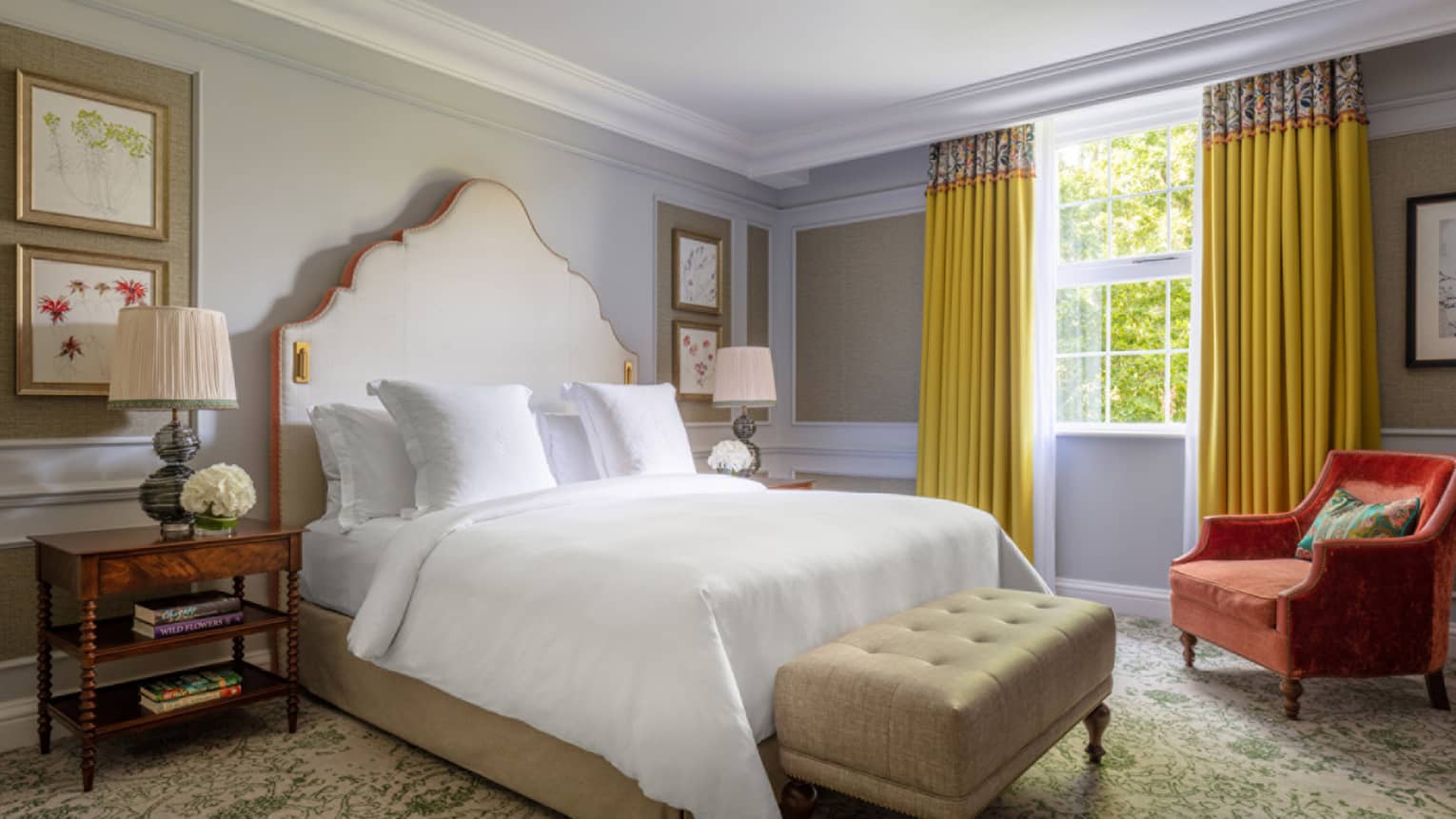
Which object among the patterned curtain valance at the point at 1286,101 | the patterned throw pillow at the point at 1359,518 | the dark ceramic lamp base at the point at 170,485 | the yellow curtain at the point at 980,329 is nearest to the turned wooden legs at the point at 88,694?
the dark ceramic lamp base at the point at 170,485

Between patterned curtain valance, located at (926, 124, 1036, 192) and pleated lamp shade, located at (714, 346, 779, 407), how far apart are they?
140cm

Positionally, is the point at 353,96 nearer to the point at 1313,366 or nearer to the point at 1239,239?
the point at 1239,239

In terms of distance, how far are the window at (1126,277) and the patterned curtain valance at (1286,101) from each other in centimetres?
23

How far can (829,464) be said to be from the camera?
557 cm

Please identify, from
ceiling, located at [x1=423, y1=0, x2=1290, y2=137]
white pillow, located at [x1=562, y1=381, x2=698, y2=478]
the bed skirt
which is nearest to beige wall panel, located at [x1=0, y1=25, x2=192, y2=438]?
the bed skirt

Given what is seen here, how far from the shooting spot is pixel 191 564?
2516mm

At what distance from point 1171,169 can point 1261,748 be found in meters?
2.89

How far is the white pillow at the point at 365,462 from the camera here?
3.03 m

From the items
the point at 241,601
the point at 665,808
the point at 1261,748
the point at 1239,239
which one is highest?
the point at 1239,239

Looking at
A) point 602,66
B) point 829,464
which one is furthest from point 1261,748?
point 602,66

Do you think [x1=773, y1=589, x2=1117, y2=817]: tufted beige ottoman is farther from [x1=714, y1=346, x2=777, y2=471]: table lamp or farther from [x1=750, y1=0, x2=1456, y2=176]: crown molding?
[x1=750, y1=0, x2=1456, y2=176]: crown molding

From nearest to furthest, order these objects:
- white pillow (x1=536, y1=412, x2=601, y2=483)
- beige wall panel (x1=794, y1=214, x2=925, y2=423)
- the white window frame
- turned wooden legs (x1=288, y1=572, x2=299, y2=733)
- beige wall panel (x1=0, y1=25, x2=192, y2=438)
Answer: beige wall panel (x1=0, y1=25, x2=192, y2=438)
turned wooden legs (x1=288, y1=572, x2=299, y2=733)
white pillow (x1=536, y1=412, x2=601, y2=483)
the white window frame
beige wall panel (x1=794, y1=214, x2=925, y2=423)

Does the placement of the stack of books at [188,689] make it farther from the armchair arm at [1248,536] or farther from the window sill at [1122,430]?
the window sill at [1122,430]

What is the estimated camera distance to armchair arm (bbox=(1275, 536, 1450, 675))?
112 inches
